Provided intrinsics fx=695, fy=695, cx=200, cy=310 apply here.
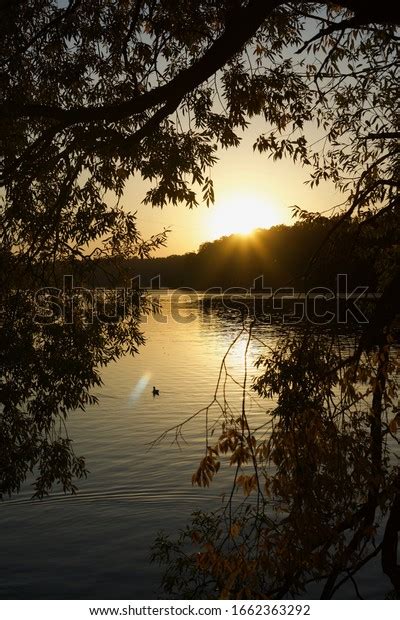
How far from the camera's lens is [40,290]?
10109mm

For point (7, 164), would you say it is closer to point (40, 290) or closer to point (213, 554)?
point (40, 290)

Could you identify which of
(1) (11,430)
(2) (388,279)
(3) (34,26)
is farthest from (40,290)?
(2) (388,279)

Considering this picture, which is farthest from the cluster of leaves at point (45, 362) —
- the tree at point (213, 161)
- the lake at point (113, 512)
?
the lake at point (113, 512)

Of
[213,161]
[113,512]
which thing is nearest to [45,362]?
[213,161]

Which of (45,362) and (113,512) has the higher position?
(45,362)

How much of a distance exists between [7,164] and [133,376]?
147ft

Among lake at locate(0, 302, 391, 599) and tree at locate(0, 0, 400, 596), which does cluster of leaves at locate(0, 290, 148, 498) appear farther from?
lake at locate(0, 302, 391, 599)

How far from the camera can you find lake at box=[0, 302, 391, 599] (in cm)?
1731

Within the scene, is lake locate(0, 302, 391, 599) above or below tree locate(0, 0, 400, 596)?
below

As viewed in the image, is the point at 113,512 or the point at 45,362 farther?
the point at 113,512

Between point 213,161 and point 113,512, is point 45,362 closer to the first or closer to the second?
point 213,161

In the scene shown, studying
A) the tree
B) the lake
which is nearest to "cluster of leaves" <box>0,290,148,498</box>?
the tree

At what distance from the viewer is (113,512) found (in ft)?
73.7

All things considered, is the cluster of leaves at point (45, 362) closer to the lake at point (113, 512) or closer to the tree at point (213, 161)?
the tree at point (213, 161)
